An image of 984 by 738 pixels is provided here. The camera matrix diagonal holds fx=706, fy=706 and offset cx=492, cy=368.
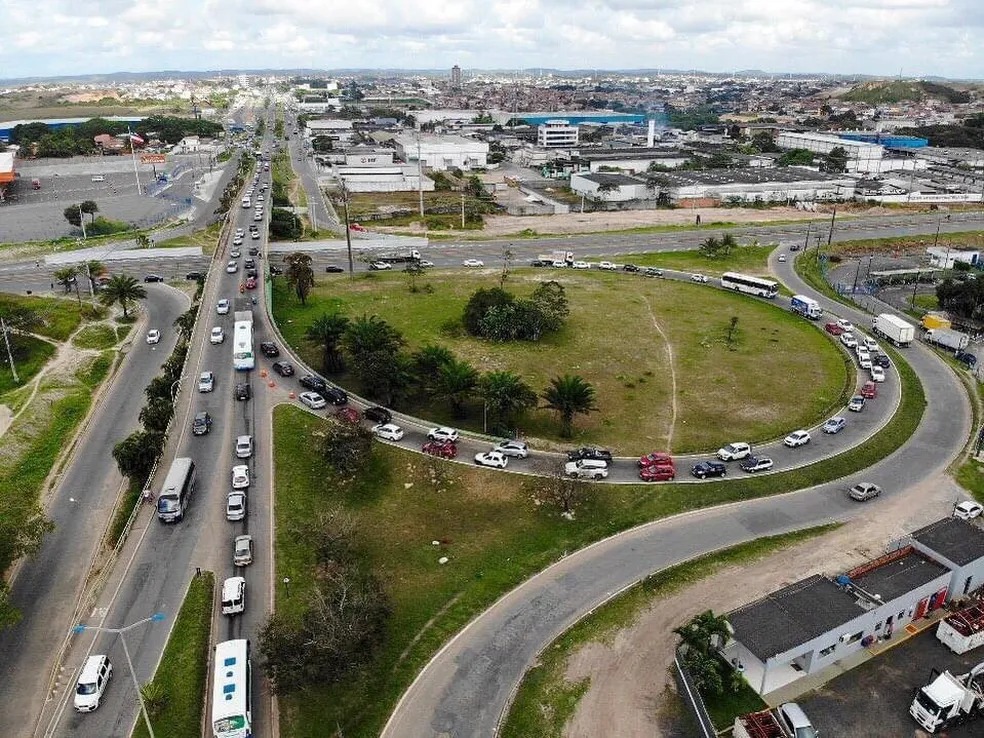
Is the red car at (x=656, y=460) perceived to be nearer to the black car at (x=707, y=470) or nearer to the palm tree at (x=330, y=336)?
the black car at (x=707, y=470)

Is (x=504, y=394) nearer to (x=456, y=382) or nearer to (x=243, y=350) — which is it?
(x=456, y=382)

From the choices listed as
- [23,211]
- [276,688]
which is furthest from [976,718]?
[23,211]

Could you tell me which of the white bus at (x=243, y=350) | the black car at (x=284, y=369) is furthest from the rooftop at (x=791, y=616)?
the white bus at (x=243, y=350)

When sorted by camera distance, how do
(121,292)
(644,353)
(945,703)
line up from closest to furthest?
(945,703)
(644,353)
(121,292)

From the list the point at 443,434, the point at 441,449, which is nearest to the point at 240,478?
the point at 441,449

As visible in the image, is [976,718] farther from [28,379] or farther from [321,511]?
[28,379]

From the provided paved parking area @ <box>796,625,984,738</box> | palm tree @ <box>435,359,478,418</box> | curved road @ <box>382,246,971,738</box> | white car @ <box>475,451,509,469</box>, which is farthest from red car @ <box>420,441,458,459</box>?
paved parking area @ <box>796,625,984,738</box>
